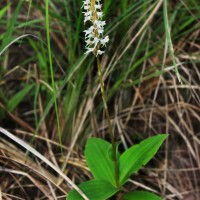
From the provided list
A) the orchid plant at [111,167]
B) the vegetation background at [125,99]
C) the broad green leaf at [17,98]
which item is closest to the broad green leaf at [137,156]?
the orchid plant at [111,167]

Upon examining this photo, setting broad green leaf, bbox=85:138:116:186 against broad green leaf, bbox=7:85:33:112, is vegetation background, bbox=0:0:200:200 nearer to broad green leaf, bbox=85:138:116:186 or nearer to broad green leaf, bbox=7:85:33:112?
broad green leaf, bbox=7:85:33:112

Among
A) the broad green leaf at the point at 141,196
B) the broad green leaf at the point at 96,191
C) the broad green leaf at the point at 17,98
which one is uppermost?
the broad green leaf at the point at 17,98

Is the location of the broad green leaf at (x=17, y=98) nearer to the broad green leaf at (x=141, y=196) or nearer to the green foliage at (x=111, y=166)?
the green foliage at (x=111, y=166)

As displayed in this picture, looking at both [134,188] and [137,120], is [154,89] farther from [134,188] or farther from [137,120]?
[134,188]

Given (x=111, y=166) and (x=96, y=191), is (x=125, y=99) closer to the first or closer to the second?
(x=111, y=166)

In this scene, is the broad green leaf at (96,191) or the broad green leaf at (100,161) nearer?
the broad green leaf at (96,191)

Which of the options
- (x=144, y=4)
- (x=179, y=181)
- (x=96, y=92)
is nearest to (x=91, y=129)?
(x=96, y=92)

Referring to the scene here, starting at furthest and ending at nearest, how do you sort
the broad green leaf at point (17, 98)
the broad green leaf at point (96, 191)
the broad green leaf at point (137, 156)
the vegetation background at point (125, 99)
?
the broad green leaf at point (17, 98) < the vegetation background at point (125, 99) < the broad green leaf at point (137, 156) < the broad green leaf at point (96, 191)
